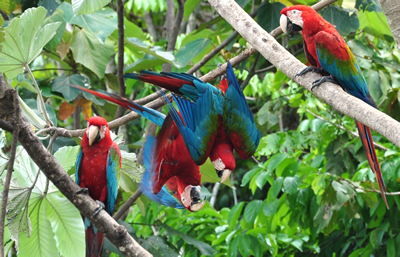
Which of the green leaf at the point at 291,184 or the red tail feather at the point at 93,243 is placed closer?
the red tail feather at the point at 93,243

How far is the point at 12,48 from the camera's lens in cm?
83

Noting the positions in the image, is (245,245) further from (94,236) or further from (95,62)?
(95,62)

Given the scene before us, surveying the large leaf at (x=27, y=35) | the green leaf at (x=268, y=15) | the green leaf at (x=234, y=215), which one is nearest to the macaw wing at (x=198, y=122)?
the large leaf at (x=27, y=35)

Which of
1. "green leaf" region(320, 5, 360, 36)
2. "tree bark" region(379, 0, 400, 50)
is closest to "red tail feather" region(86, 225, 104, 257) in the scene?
"tree bark" region(379, 0, 400, 50)

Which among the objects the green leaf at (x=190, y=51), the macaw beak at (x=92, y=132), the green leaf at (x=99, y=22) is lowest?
the green leaf at (x=190, y=51)

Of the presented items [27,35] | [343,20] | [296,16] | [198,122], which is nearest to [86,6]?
[27,35]

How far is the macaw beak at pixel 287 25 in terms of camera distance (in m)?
1.04

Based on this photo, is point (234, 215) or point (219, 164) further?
point (234, 215)

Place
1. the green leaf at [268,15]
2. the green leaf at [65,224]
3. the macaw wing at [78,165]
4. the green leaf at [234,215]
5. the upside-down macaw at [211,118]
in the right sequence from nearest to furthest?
the upside-down macaw at [211,118], the green leaf at [65,224], the macaw wing at [78,165], the green leaf at [268,15], the green leaf at [234,215]

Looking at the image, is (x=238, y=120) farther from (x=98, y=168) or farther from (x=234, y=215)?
(x=234, y=215)

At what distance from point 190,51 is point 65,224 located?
90 centimetres

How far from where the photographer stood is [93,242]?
3.62 feet

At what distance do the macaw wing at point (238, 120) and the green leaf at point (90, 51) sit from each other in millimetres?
928

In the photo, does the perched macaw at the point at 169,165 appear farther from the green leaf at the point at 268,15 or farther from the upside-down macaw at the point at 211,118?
the green leaf at the point at 268,15
